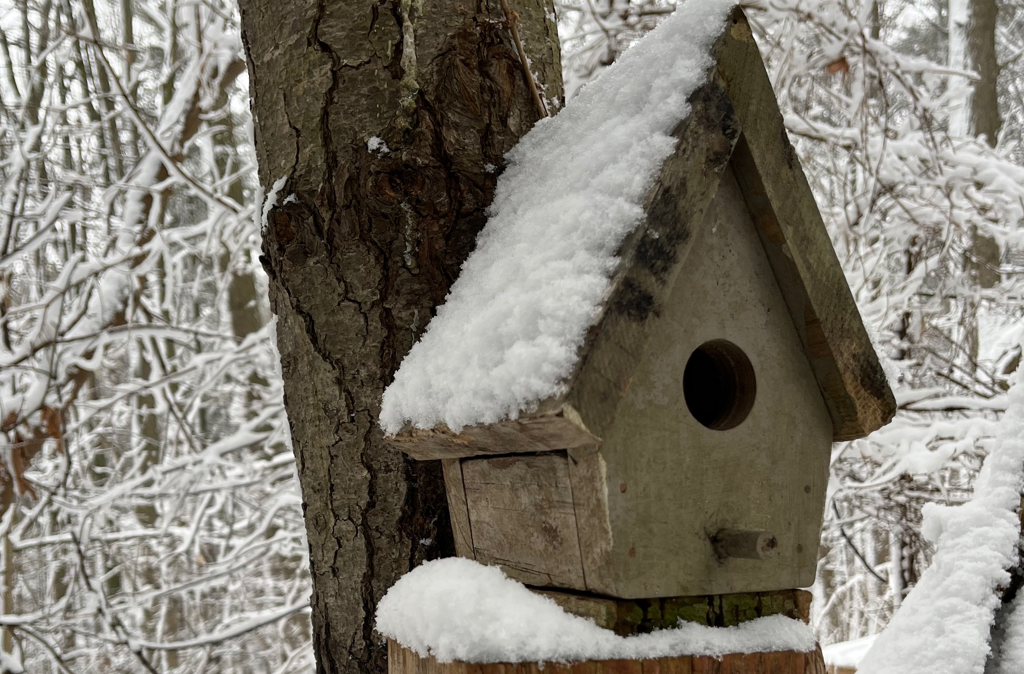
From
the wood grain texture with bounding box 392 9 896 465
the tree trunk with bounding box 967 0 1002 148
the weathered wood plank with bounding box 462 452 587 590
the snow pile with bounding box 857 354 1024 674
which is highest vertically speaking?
the tree trunk with bounding box 967 0 1002 148

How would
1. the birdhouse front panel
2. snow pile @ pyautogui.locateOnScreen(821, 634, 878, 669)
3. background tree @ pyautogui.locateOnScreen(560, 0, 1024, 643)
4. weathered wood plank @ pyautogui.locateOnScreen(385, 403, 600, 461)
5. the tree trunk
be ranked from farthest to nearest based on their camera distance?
the tree trunk → snow pile @ pyautogui.locateOnScreen(821, 634, 878, 669) → background tree @ pyautogui.locateOnScreen(560, 0, 1024, 643) → the birdhouse front panel → weathered wood plank @ pyautogui.locateOnScreen(385, 403, 600, 461)

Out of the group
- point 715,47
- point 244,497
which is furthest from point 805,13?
point 244,497

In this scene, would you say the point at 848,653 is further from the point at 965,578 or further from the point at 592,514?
the point at 592,514

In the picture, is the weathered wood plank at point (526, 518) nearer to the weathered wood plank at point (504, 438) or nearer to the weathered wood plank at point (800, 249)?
the weathered wood plank at point (504, 438)

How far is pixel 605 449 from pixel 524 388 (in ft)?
0.54

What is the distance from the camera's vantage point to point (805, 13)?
2820 mm

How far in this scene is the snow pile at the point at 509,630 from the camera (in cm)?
101

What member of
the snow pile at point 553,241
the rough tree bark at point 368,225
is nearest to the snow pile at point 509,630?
the rough tree bark at point 368,225

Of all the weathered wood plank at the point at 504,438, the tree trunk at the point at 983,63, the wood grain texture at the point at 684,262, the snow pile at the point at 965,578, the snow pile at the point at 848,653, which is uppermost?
the tree trunk at the point at 983,63

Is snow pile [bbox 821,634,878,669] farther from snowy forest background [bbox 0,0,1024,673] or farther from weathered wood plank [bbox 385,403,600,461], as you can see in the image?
weathered wood plank [bbox 385,403,600,461]

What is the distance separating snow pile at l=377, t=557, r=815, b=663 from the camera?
1014 millimetres

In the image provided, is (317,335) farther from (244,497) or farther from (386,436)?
(244,497)

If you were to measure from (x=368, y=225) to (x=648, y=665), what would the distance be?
2.60 feet

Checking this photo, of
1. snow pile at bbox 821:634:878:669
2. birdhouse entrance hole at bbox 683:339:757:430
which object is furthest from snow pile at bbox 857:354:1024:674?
snow pile at bbox 821:634:878:669
